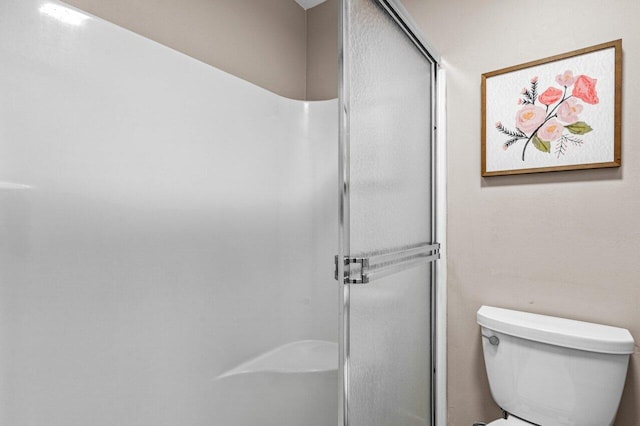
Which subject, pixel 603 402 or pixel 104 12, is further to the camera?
pixel 104 12

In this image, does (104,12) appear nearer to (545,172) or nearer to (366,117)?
(366,117)

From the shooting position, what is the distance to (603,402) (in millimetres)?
1053

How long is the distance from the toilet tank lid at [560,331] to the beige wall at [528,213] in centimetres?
7

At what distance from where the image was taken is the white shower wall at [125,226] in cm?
91

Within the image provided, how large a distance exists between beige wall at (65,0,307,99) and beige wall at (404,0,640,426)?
711 millimetres

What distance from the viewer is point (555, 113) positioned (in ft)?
4.17

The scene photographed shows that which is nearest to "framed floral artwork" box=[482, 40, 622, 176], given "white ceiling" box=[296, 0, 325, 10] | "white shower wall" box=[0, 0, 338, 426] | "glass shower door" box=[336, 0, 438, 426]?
"glass shower door" box=[336, 0, 438, 426]

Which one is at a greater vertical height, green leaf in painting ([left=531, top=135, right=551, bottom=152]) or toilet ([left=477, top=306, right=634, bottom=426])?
green leaf in painting ([left=531, top=135, right=551, bottom=152])

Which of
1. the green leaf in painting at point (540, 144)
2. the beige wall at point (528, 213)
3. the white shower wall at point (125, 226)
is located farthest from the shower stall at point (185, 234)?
the green leaf in painting at point (540, 144)

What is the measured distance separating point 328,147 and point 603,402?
4.90 ft

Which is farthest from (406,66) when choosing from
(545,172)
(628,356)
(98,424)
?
(98,424)

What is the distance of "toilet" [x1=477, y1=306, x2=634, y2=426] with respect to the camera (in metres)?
1.05

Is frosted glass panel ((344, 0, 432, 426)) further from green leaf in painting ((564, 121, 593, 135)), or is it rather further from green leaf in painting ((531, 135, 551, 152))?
green leaf in painting ((564, 121, 593, 135))

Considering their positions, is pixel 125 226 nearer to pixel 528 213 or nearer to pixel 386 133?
pixel 386 133
